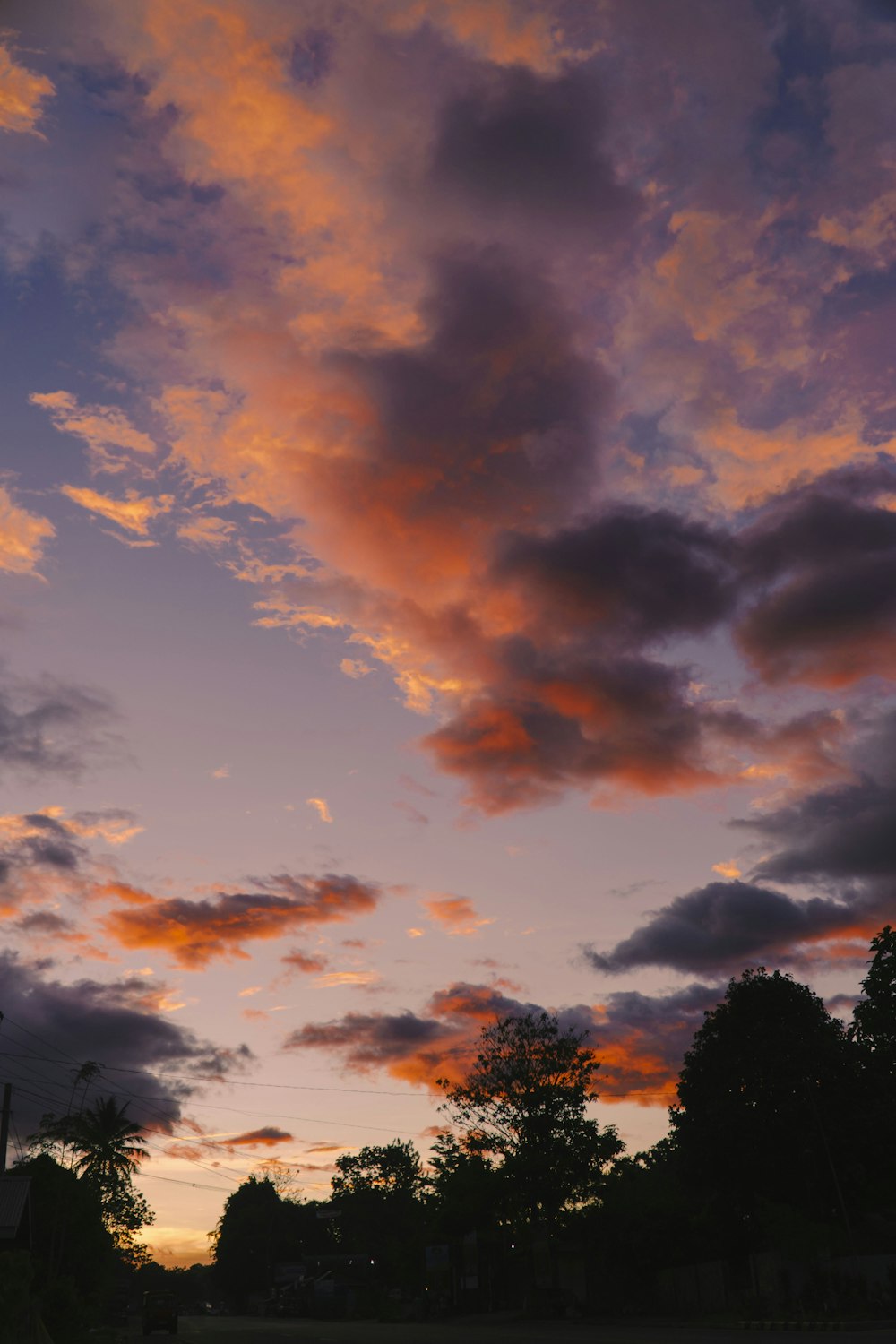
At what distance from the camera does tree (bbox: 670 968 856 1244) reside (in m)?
64.2

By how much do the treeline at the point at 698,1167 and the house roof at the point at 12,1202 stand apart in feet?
106

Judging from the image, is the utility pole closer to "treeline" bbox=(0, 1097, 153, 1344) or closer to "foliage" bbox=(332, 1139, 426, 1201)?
"treeline" bbox=(0, 1097, 153, 1344)

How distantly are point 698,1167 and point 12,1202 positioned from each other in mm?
39147

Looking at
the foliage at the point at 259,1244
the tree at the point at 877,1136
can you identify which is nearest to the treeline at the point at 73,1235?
the tree at the point at 877,1136

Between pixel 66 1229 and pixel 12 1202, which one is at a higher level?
pixel 12 1202

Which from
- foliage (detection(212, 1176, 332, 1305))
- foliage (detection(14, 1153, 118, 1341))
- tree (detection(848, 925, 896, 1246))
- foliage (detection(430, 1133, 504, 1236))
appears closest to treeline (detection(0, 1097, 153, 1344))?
foliage (detection(14, 1153, 118, 1341))

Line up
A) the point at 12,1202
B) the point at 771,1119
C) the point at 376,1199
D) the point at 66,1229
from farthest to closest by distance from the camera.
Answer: the point at 376,1199 → the point at 771,1119 → the point at 66,1229 → the point at 12,1202

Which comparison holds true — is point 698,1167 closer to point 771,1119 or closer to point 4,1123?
point 771,1119

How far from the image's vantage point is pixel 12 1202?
46969 millimetres

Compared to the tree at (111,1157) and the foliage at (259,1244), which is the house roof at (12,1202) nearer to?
the tree at (111,1157)

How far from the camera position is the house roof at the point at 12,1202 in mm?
45459

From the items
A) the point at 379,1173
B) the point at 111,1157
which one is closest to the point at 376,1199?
the point at 379,1173

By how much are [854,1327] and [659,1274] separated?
34.7 m

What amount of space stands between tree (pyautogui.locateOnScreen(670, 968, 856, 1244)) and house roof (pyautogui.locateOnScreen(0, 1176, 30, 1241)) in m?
38.0
